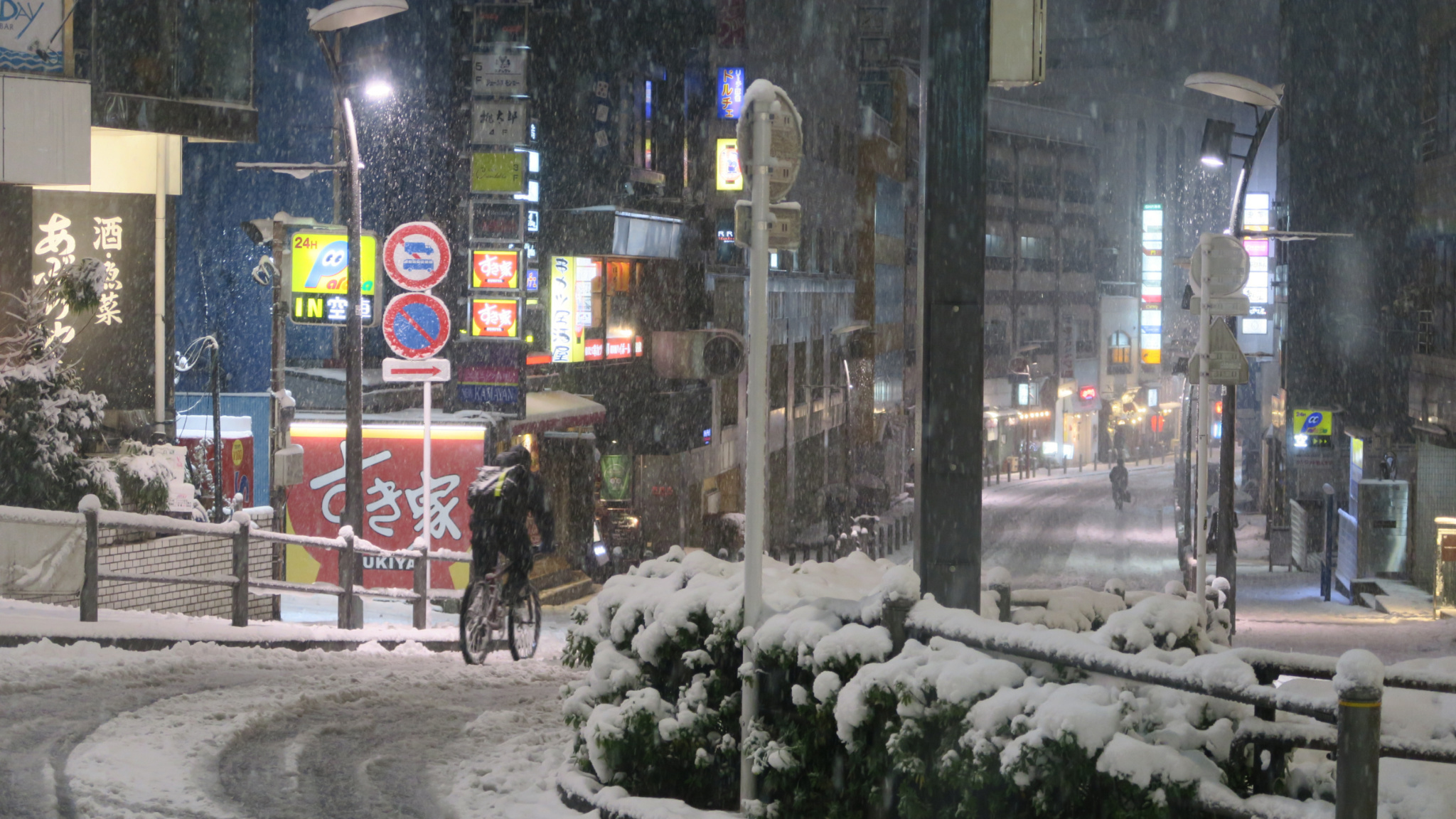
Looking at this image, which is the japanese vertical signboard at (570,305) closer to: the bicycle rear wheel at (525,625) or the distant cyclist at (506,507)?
the bicycle rear wheel at (525,625)

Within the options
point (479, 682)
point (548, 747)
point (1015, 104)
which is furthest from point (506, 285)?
point (1015, 104)

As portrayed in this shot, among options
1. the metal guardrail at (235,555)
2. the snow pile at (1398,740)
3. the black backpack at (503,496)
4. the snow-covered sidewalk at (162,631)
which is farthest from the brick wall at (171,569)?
the snow pile at (1398,740)

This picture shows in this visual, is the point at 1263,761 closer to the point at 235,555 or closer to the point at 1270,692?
the point at 1270,692

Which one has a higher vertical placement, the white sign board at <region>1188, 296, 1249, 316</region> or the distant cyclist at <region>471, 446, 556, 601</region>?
the white sign board at <region>1188, 296, 1249, 316</region>

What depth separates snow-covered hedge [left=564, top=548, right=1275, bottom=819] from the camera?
5.33m

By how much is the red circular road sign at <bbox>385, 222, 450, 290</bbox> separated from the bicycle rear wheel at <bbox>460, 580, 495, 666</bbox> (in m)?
8.82

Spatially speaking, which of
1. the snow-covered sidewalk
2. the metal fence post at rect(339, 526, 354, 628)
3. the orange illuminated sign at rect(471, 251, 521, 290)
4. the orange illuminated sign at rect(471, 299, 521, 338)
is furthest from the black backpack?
the orange illuminated sign at rect(471, 251, 521, 290)

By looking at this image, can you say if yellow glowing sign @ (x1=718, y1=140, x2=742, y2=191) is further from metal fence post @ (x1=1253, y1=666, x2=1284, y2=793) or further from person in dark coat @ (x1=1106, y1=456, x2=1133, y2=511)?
metal fence post @ (x1=1253, y1=666, x2=1284, y2=793)

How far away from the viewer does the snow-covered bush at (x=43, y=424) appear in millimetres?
16141

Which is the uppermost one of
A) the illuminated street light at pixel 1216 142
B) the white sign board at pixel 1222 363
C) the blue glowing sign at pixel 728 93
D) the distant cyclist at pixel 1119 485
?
the blue glowing sign at pixel 728 93

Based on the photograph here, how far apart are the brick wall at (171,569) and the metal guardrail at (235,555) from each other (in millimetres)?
225

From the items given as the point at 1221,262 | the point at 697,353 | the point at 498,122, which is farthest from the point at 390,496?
the point at 1221,262

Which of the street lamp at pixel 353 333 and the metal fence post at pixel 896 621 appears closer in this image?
the metal fence post at pixel 896 621

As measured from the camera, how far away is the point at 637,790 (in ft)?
23.2
